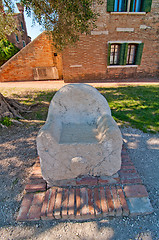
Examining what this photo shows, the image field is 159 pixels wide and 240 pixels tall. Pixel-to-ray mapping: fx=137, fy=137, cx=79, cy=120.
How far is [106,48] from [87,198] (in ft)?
31.0

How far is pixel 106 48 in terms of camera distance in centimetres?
910

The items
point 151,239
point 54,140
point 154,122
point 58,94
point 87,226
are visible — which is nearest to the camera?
point 151,239

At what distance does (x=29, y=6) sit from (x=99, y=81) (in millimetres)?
6399

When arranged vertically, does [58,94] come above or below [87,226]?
above

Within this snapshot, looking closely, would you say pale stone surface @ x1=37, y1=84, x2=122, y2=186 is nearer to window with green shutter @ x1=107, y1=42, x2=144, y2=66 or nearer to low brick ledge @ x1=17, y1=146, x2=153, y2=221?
low brick ledge @ x1=17, y1=146, x2=153, y2=221

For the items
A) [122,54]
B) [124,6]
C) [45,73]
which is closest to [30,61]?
[45,73]

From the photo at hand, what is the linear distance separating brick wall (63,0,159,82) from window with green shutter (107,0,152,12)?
0.94 ft

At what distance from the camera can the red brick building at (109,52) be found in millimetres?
8375

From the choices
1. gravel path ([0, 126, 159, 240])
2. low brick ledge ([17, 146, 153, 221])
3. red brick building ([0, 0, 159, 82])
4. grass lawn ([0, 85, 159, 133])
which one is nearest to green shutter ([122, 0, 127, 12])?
red brick building ([0, 0, 159, 82])

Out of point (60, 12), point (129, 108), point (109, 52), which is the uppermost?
point (60, 12)

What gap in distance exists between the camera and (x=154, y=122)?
13.1 ft

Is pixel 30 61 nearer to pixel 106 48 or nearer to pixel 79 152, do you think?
pixel 106 48

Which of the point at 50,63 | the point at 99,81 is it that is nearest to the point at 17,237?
the point at 99,81

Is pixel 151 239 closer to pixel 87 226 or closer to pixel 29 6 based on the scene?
pixel 87 226
